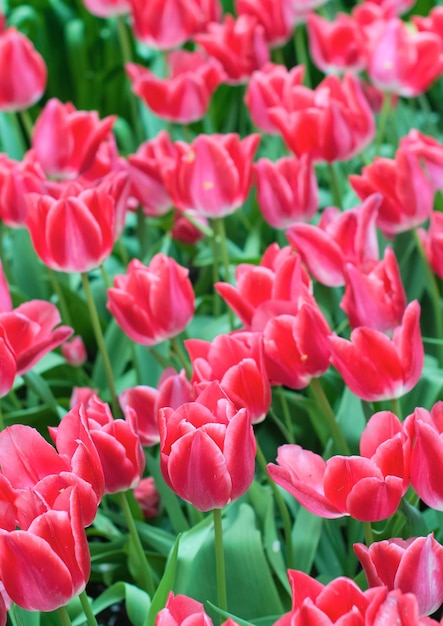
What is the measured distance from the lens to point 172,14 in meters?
1.66

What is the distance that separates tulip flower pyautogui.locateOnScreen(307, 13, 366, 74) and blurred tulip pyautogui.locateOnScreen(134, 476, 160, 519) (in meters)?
0.79

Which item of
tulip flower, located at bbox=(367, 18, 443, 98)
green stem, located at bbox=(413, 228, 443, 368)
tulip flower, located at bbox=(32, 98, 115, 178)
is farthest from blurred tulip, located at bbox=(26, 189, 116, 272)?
tulip flower, located at bbox=(367, 18, 443, 98)

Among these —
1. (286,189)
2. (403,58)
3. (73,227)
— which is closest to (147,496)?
(73,227)

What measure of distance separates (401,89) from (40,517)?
3.38 ft

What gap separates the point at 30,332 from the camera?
0.91 m

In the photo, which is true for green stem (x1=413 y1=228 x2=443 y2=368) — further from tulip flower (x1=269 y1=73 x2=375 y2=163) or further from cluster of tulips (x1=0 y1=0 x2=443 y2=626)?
tulip flower (x1=269 y1=73 x2=375 y2=163)

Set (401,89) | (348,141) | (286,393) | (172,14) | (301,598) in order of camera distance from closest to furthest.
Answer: (301,598) < (286,393) < (348,141) < (401,89) < (172,14)

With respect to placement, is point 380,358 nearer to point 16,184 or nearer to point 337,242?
point 337,242

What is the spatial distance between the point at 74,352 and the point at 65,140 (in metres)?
0.28

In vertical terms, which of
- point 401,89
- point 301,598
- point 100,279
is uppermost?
point 301,598

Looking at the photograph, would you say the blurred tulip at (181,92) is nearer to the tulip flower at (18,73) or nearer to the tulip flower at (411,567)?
the tulip flower at (18,73)

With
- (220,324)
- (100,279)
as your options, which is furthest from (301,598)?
(100,279)

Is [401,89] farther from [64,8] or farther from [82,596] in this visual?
[64,8]

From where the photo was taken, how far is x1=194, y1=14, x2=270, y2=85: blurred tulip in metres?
1.59
